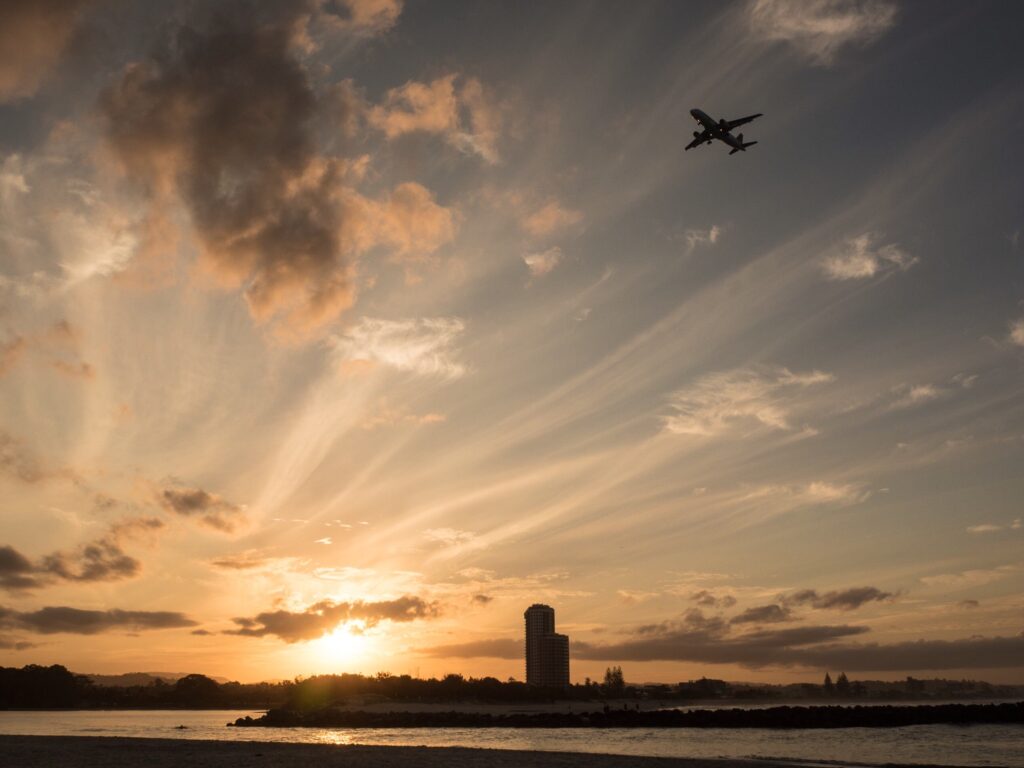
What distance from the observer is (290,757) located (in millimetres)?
Result: 60281

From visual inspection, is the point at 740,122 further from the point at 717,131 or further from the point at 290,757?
the point at 290,757

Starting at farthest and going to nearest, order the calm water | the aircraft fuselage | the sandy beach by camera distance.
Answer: the aircraft fuselage
the calm water
the sandy beach

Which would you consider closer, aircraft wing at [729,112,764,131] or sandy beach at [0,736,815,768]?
sandy beach at [0,736,815,768]

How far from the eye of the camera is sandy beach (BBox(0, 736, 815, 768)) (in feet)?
179

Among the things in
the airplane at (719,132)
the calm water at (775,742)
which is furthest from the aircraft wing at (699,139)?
the calm water at (775,742)

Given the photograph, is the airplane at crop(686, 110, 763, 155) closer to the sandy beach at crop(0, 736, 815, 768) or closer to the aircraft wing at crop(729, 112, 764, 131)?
the aircraft wing at crop(729, 112, 764, 131)

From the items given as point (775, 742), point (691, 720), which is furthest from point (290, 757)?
point (691, 720)

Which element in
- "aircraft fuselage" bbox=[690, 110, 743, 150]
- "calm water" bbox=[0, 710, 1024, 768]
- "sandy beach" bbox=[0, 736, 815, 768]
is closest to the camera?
"sandy beach" bbox=[0, 736, 815, 768]

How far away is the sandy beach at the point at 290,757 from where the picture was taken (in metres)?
54.6

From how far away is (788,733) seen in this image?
99438mm

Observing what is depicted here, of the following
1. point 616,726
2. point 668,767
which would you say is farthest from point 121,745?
point 616,726

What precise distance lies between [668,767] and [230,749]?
129ft

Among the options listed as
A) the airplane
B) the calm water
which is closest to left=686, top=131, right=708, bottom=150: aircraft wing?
the airplane

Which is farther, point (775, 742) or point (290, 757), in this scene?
point (775, 742)
